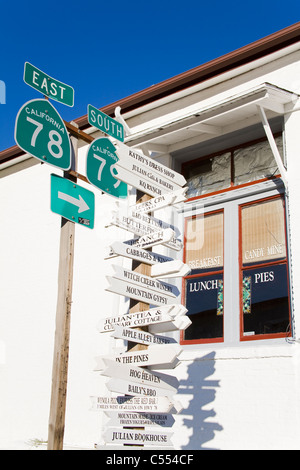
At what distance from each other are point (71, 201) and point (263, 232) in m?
2.85

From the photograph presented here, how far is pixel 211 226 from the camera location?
7.75 metres

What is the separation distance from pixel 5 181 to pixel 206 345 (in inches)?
258

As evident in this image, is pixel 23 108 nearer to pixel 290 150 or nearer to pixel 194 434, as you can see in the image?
pixel 290 150

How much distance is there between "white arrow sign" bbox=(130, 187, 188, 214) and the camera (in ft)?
18.4

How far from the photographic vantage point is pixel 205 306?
7367mm

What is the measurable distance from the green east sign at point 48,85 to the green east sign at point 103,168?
1.90ft

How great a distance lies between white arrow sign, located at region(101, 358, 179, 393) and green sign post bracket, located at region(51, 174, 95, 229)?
1.58 metres

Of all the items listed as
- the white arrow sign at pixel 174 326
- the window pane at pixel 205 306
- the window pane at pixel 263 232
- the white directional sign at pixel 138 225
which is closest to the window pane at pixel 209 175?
the window pane at pixel 263 232

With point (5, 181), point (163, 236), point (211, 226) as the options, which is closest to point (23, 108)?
point (163, 236)

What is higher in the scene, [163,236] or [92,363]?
[163,236]

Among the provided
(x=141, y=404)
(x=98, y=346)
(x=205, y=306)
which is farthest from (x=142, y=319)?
(x=98, y=346)

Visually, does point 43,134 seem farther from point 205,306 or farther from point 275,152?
point 205,306

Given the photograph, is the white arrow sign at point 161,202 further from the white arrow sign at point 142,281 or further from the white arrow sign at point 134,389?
the white arrow sign at point 134,389

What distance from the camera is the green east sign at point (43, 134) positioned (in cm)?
523
